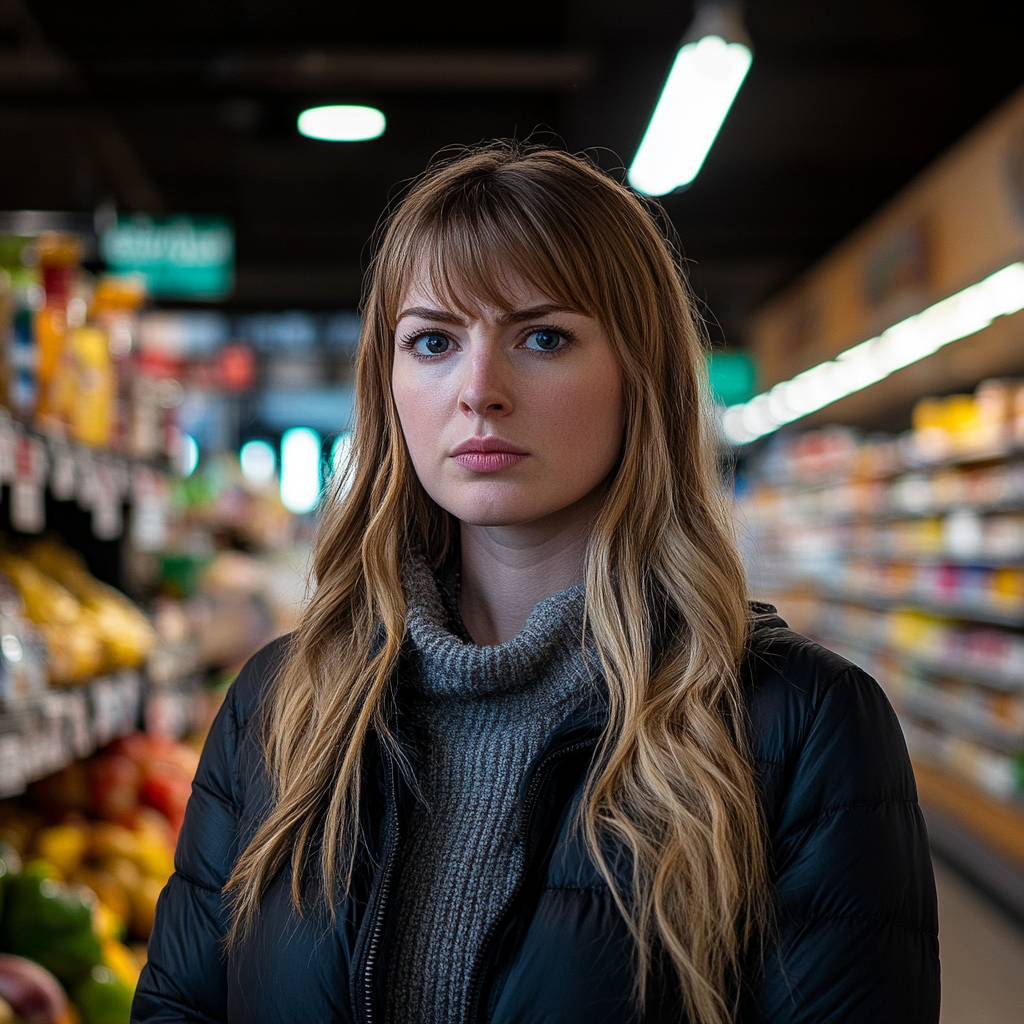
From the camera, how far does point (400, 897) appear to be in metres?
1.13

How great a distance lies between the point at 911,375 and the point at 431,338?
6.77m

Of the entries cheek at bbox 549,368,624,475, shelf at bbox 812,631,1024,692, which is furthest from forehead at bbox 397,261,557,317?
shelf at bbox 812,631,1024,692

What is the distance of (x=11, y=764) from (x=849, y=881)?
1416 mm

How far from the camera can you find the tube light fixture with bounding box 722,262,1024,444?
5316 mm

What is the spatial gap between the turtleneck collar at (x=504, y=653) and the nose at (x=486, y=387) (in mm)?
221

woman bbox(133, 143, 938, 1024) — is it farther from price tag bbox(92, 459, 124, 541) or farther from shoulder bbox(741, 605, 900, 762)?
price tag bbox(92, 459, 124, 541)

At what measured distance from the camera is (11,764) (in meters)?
1.86

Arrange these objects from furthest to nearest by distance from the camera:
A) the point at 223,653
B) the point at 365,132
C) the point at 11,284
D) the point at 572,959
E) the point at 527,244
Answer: the point at 365,132, the point at 223,653, the point at 11,284, the point at 527,244, the point at 572,959

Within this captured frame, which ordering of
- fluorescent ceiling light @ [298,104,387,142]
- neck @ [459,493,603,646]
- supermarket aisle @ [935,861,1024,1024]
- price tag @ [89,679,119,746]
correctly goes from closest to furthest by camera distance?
1. neck @ [459,493,603,646]
2. price tag @ [89,679,119,746]
3. supermarket aisle @ [935,861,1024,1024]
4. fluorescent ceiling light @ [298,104,387,142]

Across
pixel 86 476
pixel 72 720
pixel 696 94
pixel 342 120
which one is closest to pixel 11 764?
pixel 72 720

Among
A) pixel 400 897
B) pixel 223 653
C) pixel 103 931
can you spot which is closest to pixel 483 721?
pixel 400 897

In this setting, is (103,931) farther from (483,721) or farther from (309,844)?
(483,721)

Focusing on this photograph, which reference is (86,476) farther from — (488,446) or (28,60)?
(28,60)

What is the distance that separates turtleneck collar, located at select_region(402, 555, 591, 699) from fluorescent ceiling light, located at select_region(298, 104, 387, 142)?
4.83 metres
